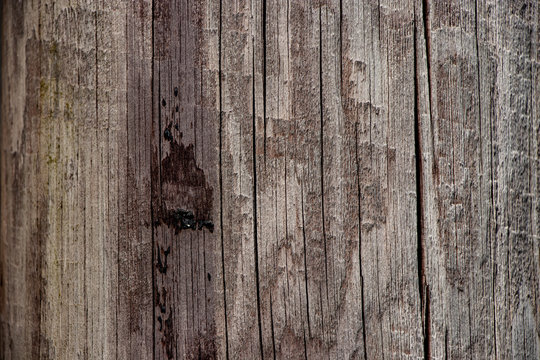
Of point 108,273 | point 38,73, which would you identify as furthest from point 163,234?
point 38,73

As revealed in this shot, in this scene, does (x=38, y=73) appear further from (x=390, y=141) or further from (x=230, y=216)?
(x=390, y=141)

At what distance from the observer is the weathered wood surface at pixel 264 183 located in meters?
1.53

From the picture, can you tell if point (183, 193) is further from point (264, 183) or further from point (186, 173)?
point (264, 183)

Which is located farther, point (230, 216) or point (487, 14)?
point (487, 14)

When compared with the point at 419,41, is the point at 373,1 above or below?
above

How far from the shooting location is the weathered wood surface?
153cm

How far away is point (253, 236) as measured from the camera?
5.03ft

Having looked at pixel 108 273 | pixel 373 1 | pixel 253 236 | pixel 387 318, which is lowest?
pixel 387 318

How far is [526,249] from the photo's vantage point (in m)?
1.69

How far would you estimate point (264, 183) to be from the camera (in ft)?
5.06

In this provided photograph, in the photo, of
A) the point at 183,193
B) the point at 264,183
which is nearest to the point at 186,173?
the point at 183,193

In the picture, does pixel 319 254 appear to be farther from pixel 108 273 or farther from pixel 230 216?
pixel 108 273

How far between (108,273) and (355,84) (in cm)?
90

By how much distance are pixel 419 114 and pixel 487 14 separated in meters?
0.39
